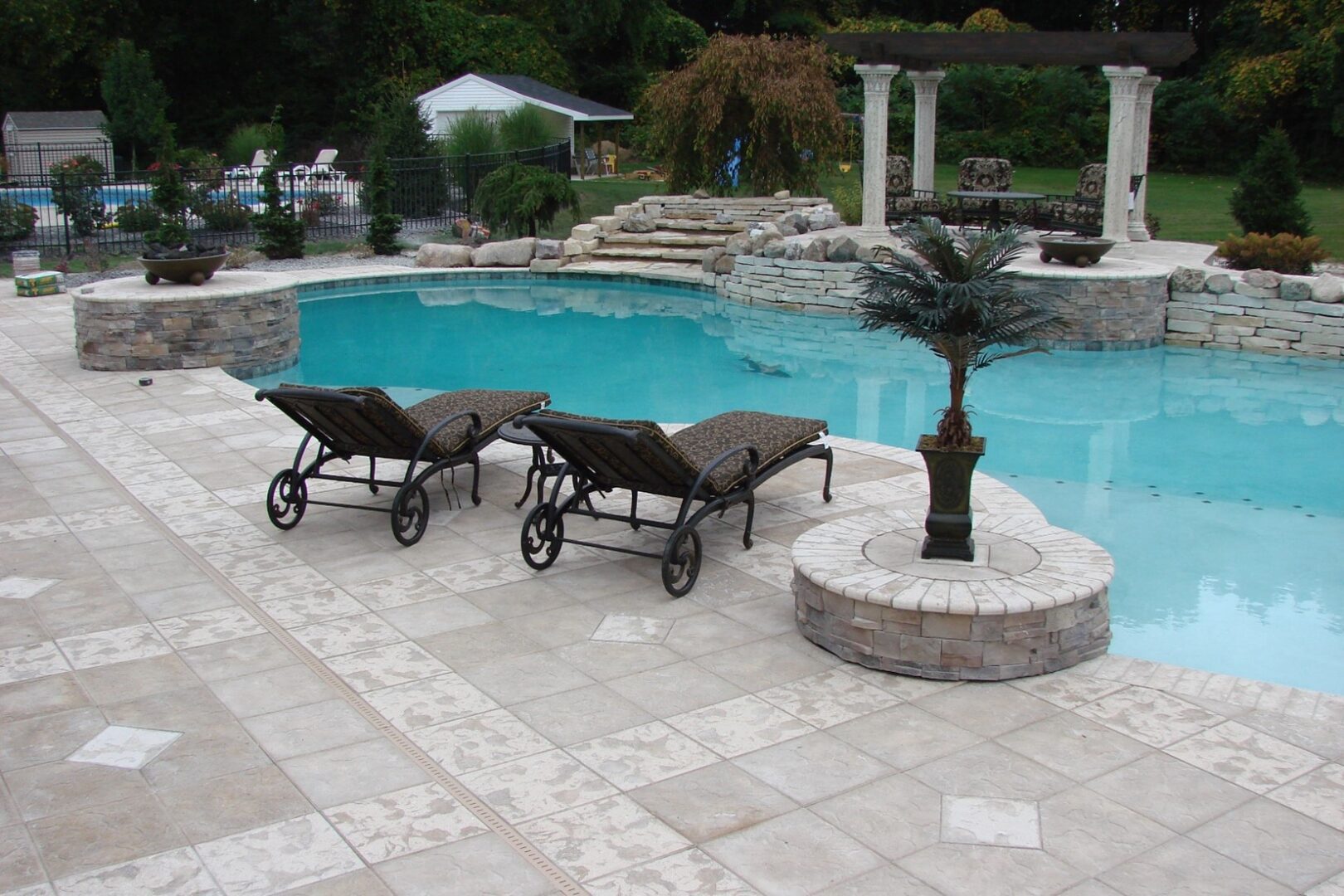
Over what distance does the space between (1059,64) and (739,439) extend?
1137 centimetres

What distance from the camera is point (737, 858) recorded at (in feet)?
12.1

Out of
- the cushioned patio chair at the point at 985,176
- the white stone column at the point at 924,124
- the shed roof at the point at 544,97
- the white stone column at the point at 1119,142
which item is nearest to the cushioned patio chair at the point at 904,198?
the white stone column at the point at 924,124

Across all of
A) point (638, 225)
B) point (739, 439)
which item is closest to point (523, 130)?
point (638, 225)

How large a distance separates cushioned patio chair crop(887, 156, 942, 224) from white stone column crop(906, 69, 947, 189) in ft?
0.61

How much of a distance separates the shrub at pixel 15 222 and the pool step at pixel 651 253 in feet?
27.4

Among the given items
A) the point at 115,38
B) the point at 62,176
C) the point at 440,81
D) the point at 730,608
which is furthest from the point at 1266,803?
the point at 115,38

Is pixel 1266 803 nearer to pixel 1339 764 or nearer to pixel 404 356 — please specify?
pixel 1339 764

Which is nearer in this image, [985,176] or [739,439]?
[739,439]

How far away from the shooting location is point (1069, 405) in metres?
11.1

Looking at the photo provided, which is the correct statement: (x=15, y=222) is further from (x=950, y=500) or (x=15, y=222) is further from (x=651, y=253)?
(x=950, y=500)

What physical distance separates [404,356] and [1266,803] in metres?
10.8

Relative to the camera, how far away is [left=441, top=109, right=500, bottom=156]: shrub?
22.0 meters

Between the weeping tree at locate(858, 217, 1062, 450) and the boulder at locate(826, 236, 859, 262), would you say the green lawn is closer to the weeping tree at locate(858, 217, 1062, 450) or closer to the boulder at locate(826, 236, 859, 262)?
the boulder at locate(826, 236, 859, 262)

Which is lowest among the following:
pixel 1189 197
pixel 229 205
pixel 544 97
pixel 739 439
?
pixel 739 439
